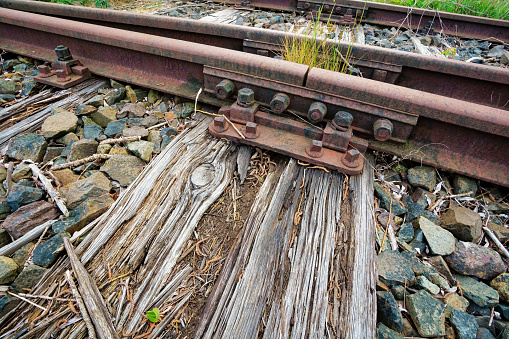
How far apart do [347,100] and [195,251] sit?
1.39 meters

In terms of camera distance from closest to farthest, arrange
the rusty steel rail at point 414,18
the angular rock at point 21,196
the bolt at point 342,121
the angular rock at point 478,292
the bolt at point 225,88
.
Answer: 1. the angular rock at point 478,292
2. the angular rock at point 21,196
3. the bolt at point 342,121
4. the bolt at point 225,88
5. the rusty steel rail at point 414,18

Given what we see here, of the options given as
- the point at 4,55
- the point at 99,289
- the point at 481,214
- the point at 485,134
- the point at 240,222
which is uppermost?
the point at 485,134

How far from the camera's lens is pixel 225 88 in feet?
6.58

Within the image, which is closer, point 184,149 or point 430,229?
point 430,229

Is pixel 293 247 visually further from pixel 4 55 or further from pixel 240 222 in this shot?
pixel 4 55

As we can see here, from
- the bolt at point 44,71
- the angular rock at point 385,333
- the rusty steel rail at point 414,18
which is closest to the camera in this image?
the angular rock at point 385,333

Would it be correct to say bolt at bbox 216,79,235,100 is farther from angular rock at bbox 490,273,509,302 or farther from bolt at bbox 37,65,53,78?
angular rock at bbox 490,273,509,302

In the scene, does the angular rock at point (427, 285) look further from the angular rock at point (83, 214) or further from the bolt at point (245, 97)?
the angular rock at point (83, 214)

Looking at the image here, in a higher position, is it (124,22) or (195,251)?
(124,22)

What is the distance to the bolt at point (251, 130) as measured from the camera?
1.90 meters

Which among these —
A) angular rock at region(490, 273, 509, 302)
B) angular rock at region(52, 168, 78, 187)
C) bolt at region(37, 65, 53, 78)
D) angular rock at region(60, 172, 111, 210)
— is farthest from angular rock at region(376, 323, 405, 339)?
bolt at region(37, 65, 53, 78)

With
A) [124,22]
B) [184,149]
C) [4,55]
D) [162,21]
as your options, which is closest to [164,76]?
[184,149]

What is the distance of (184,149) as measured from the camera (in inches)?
76.6

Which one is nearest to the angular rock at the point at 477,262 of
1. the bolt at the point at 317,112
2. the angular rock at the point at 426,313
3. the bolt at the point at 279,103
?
the angular rock at the point at 426,313
